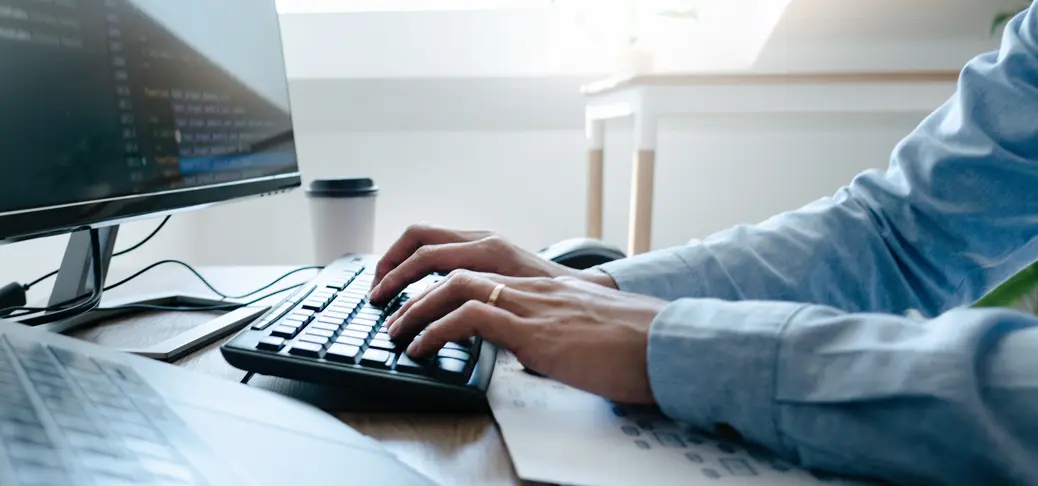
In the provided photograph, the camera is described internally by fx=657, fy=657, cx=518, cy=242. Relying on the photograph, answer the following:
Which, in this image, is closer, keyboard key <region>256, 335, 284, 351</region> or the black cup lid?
keyboard key <region>256, 335, 284, 351</region>

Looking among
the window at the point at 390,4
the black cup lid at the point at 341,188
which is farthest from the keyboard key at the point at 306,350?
the window at the point at 390,4

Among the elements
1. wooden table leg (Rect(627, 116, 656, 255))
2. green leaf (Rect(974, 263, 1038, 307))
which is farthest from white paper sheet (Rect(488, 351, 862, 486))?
wooden table leg (Rect(627, 116, 656, 255))

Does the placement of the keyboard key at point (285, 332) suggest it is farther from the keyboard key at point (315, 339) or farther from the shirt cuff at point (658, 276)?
the shirt cuff at point (658, 276)

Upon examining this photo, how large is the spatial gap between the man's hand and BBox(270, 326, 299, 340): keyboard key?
57 mm

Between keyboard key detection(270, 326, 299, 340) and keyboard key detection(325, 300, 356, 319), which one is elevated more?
keyboard key detection(270, 326, 299, 340)

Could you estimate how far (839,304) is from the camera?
0.61m

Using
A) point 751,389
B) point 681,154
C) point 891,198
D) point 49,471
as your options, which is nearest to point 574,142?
point 681,154

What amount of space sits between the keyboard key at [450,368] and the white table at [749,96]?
920mm

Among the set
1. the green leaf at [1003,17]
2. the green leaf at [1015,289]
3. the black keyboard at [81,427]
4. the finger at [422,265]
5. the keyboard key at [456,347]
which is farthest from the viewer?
the green leaf at [1003,17]

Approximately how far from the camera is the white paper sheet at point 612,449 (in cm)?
28

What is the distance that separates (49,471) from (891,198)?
667 millimetres

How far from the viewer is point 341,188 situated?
909mm

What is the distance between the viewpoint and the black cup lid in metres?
0.91

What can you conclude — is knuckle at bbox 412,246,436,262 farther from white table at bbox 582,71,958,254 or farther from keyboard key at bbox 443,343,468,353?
white table at bbox 582,71,958,254
